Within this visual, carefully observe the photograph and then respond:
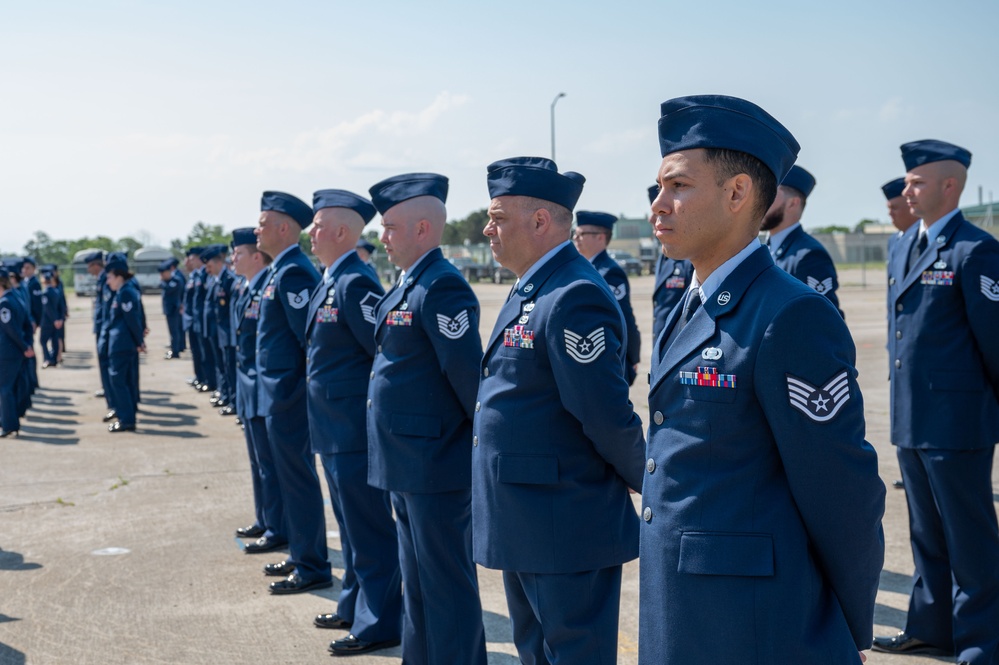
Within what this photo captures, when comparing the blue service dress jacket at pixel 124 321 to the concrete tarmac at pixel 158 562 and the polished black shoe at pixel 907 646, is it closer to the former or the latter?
the concrete tarmac at pixel 158 562

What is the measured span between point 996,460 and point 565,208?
687 centimetres

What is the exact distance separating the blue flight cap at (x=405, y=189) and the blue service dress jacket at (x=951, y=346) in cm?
228

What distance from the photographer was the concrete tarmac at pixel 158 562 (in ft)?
17.4

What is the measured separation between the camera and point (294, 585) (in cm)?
618

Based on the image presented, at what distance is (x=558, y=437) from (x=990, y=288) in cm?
227

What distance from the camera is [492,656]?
5.10 metres

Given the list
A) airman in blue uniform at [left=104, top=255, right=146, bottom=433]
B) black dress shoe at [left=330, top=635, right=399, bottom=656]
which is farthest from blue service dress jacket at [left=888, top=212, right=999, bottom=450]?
airman in blue uniform at [left=104, top=255, right=146, bottom=433]

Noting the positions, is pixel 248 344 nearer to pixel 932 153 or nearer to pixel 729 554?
pixel 932 153

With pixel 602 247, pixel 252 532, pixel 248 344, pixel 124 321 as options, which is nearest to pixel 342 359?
pixel 248 344

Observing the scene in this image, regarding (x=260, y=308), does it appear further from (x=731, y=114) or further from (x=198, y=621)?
(x=731, y=114)

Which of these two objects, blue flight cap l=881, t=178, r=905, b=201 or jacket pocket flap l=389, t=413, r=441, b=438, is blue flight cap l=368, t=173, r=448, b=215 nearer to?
jacket pocket flap l=389, t=413, r=441, b=438

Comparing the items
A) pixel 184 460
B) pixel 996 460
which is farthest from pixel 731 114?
pixel 184 460

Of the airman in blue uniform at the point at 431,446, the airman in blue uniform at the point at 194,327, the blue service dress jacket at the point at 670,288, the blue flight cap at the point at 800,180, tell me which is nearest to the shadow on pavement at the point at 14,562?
the airman in blue uniform at the point at 431,446

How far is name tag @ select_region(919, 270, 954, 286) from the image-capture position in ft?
15.3
